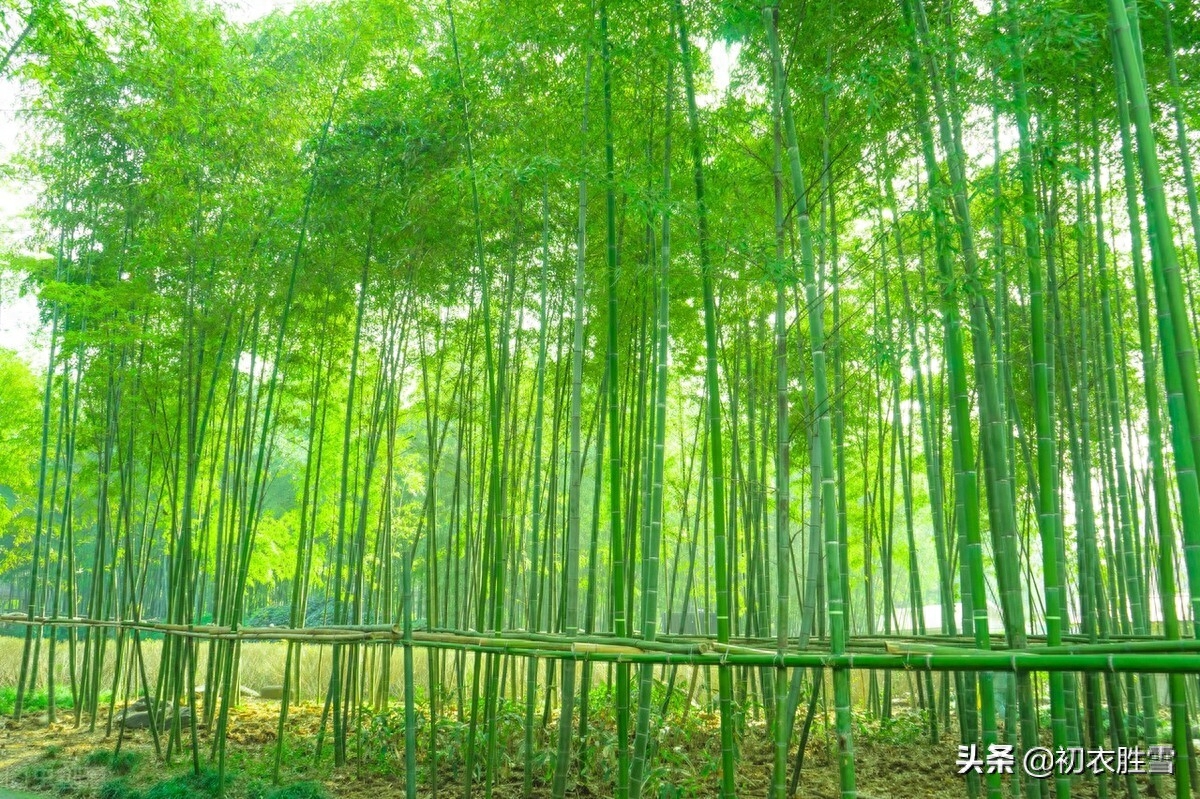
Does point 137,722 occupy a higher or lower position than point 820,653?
lower

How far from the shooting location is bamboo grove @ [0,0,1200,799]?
304cm

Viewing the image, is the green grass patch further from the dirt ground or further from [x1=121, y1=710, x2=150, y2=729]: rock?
[x1=121, y1=710, x2=150, y2=729]: rock

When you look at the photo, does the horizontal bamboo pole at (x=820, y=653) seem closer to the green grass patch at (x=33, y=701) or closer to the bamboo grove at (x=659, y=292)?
the bamboo grove at (x=659, y=292)

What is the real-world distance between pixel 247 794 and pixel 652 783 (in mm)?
2425

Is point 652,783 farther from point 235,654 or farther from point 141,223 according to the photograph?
point 141,223

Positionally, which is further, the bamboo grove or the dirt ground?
the dirt ground

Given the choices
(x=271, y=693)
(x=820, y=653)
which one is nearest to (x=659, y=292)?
(x=820, y=653)

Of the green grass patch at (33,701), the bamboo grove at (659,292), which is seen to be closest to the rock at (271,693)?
the bamboo grove at (659,292)

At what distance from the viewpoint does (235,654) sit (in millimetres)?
6012

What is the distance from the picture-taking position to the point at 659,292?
4.43 m

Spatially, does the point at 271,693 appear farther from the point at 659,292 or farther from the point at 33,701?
the point at 659,292

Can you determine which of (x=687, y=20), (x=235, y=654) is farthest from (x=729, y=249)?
(x=235, y=654)

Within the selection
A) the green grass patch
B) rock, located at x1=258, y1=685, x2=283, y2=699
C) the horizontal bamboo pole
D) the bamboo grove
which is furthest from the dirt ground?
rock, located at x1=258, y1=685, x2=283, y2=699

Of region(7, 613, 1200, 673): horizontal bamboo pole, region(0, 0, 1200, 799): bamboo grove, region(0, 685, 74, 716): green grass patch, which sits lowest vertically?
region(0, 685, 74, 716): green grass patch
